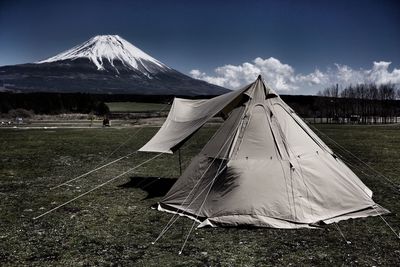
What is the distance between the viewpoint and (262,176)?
1056cm

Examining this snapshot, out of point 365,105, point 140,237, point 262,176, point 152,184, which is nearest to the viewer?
point 140,237

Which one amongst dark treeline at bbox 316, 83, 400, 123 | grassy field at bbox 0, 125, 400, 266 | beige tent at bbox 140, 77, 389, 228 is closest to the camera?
grassy field at bbox 0, 125, 400, 266

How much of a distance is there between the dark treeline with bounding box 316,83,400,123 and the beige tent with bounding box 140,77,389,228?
262ft

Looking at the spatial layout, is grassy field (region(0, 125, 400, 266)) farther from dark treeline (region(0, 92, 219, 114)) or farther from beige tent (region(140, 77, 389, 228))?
dark treeline (region(0, 92, 219, 114))

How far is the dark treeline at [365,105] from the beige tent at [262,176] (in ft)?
262

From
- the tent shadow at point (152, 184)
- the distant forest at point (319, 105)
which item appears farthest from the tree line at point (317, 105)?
the tent shadow at point (152, 184)

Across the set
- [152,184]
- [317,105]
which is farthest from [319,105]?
[152,184]

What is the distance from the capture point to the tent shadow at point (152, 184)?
14117mm

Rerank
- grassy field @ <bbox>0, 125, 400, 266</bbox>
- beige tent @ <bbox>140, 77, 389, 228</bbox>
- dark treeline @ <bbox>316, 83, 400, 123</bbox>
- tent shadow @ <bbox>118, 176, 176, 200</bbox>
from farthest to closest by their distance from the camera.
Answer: dark treeline @ <bbox>316, 83, 400, 123</bbox>
tent shadow @ <bbox>118, 176, 176, 200</bbox>
beige tent @ <bbox>140, 77, 389, 228</bbox>
grassy field @ <bbox>0, 125, 400, 266</bbox>

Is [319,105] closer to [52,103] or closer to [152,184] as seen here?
[52,103]

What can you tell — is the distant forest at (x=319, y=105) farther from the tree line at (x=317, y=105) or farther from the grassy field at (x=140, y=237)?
the grassy field at (x=140, y=237)

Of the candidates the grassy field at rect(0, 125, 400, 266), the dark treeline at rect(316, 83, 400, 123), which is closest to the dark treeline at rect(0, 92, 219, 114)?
the dark treeline at rect(316, 83, 400, 123)

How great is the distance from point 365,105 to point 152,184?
4061 inches

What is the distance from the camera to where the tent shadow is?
14.1 metres
